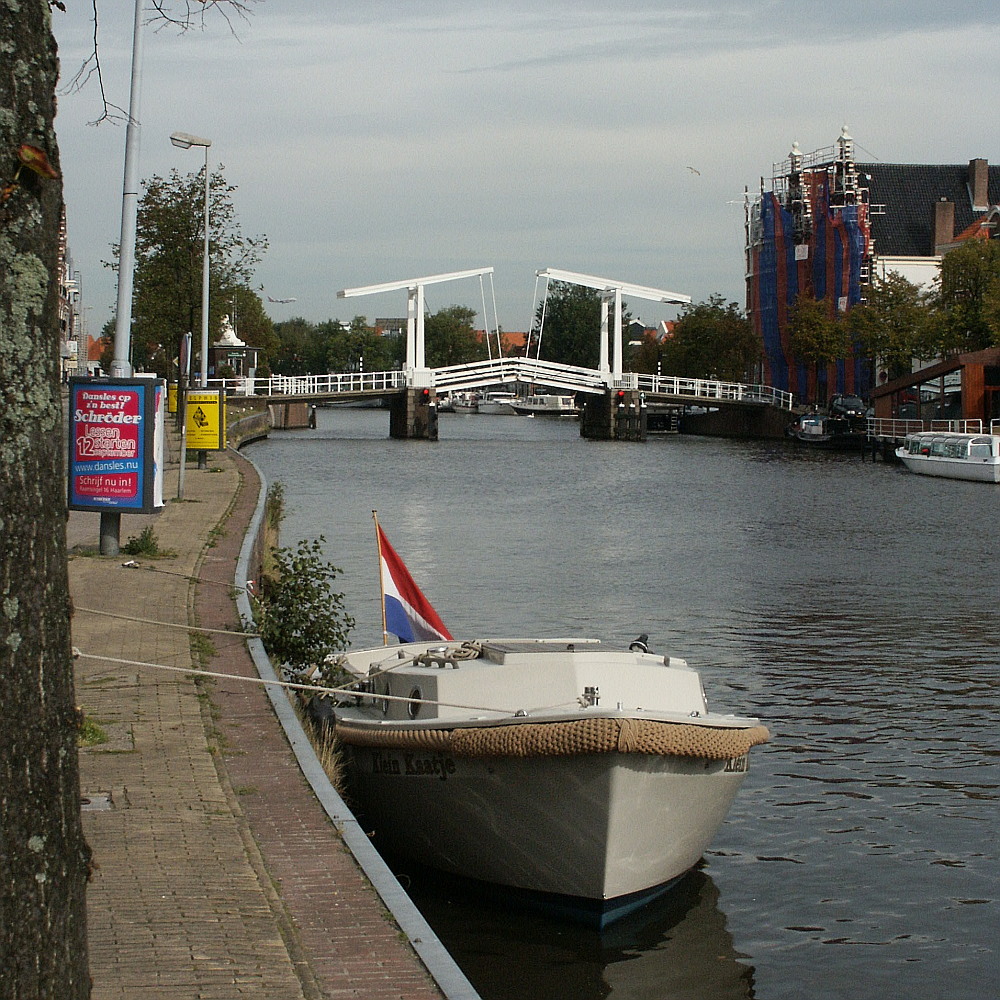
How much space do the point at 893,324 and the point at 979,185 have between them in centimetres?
2004

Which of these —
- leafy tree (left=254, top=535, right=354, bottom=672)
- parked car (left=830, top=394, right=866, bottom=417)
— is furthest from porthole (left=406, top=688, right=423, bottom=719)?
parked car (left=830, top=394, right=866, bottom=417)

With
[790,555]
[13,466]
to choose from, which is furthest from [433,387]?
[13,466]

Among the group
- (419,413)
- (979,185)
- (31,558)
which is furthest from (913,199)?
(31,558)

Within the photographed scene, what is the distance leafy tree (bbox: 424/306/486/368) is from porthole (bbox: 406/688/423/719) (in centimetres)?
15634

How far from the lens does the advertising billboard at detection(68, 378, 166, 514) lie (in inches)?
633

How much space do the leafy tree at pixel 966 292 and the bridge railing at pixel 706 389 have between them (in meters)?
13.6

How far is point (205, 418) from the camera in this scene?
32844 millimetres

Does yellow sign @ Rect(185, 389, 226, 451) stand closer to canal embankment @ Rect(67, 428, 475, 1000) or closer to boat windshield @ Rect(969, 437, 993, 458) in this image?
canal embankment @ Rect(67, 428, 475, 1000)

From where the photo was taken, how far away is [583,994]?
7715 mm

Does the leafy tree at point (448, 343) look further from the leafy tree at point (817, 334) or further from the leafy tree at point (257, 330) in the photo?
the leafy tree at point (817, 334)

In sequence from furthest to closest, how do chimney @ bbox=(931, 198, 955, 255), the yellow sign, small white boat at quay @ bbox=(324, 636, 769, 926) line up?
chimney @ bbox=(931, 198, 955, 255) < the yellow sign < small white boat at quay @ bbox=(324, 636, 769, 926)

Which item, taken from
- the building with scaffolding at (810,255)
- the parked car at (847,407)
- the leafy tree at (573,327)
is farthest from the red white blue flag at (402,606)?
the leafy tree at (573,327)

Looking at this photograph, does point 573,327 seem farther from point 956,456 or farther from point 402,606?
point 402,606

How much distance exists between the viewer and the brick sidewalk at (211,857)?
17.0 feet
